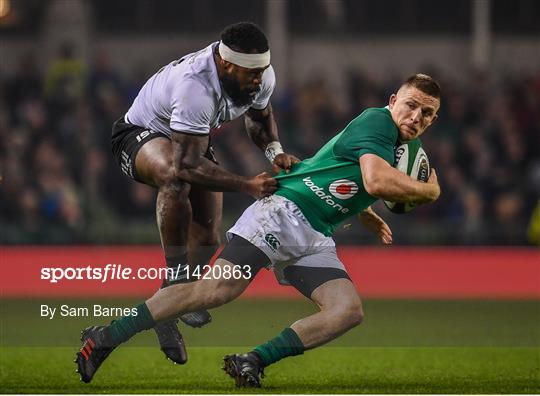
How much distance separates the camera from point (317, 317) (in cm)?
651

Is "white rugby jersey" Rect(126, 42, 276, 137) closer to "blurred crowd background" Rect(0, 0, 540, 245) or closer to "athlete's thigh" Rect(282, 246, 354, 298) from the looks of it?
"athlete's thigh" Rect(282, 246, 354, 298)

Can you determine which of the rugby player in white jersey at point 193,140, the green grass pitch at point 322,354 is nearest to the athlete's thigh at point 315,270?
the rugby player in white jersey at point 193,140

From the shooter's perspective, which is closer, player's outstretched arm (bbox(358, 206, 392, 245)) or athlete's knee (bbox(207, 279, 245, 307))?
athlete's knee (bbox(207, 279, 245, 307))

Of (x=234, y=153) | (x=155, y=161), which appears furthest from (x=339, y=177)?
(x=234, y=153)

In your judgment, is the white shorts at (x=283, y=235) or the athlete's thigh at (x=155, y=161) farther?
the athlete's thigh at (x=155, y=161)

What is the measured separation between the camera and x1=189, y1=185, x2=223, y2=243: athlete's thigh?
7500mm

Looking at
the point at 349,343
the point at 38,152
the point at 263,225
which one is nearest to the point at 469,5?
the point at 38,152

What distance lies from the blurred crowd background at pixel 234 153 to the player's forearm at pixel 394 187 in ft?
22.4

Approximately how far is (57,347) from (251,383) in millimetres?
2563

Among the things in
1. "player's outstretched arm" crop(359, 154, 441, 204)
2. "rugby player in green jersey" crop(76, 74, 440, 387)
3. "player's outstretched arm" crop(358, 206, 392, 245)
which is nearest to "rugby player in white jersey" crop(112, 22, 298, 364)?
"rugby player in green jersey" crop(76, 74, 440, 387)

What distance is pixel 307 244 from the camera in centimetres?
668

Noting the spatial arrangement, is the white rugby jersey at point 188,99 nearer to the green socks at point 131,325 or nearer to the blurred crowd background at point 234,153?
the green socks at point 131,325

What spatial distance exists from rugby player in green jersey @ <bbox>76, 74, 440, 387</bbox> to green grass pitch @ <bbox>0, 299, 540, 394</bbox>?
25 cm

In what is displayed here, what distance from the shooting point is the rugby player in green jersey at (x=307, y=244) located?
6461 mm
